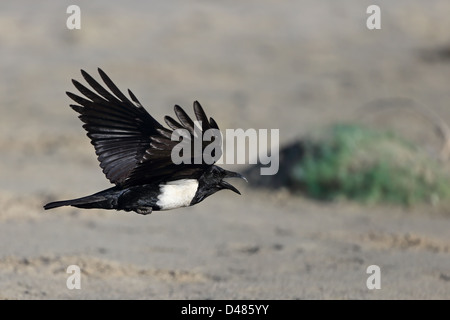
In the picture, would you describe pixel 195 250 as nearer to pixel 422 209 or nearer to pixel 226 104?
pixel 422 209

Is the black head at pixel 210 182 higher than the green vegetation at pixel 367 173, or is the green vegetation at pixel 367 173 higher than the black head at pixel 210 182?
the green vegetation at pixel 367 173

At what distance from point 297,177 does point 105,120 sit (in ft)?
14.8

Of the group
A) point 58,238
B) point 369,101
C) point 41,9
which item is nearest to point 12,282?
point 58,238

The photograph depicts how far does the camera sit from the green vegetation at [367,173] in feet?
30.7

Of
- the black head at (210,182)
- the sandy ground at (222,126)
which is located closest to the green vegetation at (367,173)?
the sandy ground at (222,126)

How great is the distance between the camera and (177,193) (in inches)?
196

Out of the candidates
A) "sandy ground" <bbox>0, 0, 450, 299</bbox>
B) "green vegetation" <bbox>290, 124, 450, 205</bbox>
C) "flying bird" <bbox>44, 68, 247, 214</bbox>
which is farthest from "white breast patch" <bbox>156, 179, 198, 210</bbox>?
"green vegetation" <bbox>290, 124, 450, 205</bbox>

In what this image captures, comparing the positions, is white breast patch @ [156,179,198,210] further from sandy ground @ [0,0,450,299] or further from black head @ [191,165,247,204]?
sandy ground @ [0,0,450,299]

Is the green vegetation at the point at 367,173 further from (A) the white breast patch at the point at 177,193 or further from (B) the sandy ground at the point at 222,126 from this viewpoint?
(A) the white breast patch at the point at 177,193

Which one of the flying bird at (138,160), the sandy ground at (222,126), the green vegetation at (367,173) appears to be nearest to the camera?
the flying bird at (138,160)

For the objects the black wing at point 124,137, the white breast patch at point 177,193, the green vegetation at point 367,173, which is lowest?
the white breast patch at point 177,193

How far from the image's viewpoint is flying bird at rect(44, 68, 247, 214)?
194 inches

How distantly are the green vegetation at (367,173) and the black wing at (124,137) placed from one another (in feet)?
14.6

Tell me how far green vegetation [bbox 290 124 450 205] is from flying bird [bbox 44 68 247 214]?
14.5 ft
